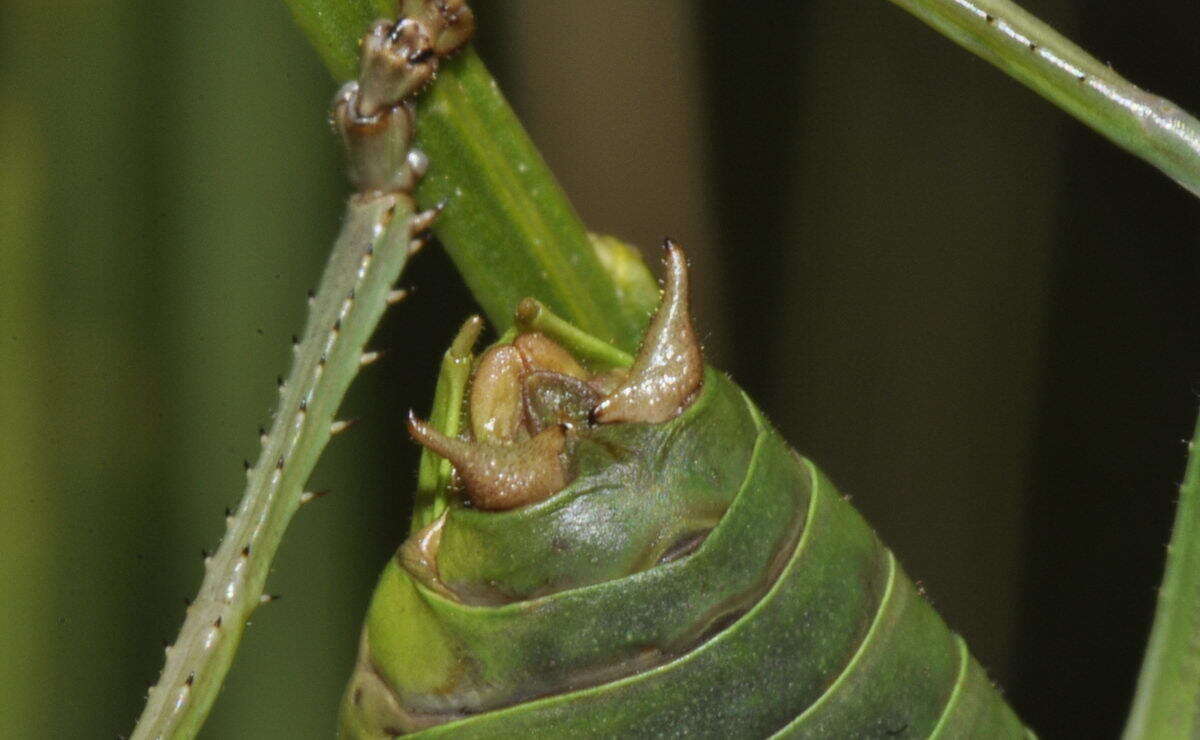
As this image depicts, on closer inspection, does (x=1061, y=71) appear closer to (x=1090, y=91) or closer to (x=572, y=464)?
(x=1090, y=91)

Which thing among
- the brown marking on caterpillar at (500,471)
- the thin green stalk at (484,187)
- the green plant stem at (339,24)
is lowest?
the brown marking on caterpillar at (500,471)

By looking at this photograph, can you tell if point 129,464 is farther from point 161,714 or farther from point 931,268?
point 931,268

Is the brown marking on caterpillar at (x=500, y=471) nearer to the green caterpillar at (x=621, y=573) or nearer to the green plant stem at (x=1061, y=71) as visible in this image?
the green caterpillar at (x=621, y=573)

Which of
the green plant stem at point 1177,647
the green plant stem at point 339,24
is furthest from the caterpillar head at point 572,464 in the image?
the green plant stem at point 1177,647

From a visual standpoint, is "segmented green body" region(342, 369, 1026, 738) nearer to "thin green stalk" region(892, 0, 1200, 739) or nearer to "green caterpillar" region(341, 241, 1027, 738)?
"green caterpillar" region(341, 241, 1027, 738)

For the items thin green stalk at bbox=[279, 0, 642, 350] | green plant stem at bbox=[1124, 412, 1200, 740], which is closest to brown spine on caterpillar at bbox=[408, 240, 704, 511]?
thin green stalk at bbox=[279, 0, 642, 350]

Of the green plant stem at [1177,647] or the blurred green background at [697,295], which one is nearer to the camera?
the green plant stem at [1177,647]
